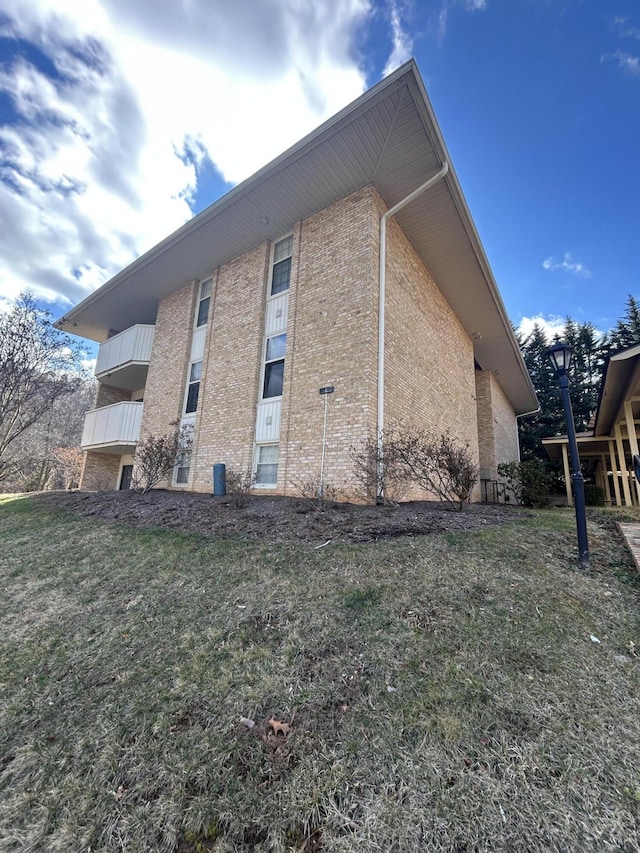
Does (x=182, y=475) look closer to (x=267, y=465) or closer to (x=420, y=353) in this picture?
(x=267, y=465)

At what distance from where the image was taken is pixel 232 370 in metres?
10.4

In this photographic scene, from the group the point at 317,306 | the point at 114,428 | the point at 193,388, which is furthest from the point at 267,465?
the point at 114,428

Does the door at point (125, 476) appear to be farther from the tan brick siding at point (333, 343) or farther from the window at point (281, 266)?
the window at point (281, 266)

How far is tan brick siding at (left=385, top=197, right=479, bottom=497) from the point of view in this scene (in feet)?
28.5

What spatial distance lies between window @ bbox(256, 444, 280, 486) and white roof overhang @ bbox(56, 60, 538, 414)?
20.8ft

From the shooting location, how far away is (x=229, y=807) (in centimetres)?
169

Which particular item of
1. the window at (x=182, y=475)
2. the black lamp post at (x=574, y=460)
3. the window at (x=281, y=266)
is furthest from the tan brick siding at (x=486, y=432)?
the window at (x=182, y=475)

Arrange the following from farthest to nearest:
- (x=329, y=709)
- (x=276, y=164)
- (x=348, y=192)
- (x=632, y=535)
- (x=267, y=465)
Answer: (x=267, y=465), (x=348, y=192), (x=276, y=164), (x=632, y=535), (x=329, y=709)

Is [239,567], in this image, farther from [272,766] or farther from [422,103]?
[422,103]

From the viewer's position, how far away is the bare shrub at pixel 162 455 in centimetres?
1025

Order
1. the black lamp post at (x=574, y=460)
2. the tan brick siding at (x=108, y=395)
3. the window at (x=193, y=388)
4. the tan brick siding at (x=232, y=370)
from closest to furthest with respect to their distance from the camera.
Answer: the black lamp post at (x=574, y=460) → the tan brick siding at (x=232, y=370) → the window at (x=193, y=388) → the tan brick siding at (x=108, y=395)

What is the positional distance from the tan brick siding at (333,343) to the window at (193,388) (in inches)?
158

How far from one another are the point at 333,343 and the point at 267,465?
3.47 m

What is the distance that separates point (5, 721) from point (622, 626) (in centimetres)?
467
